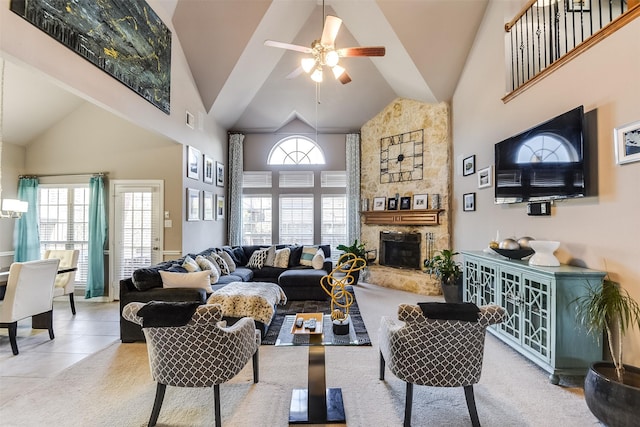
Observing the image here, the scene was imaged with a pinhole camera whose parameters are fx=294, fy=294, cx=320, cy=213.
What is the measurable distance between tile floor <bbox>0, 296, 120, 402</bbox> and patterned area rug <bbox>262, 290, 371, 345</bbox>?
183 cm

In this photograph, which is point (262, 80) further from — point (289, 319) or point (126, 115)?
point (289, 319)

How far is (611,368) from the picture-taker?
2.02 meters

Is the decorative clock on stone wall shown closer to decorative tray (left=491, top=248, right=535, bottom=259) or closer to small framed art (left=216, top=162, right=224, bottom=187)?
decorative tray (left=491, top=248, right=535, bottom=259)

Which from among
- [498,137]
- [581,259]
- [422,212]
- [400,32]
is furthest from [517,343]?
[400,32]

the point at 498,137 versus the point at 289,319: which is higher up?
the point at 498,137

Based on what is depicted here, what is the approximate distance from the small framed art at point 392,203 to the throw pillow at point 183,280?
4153 millimetres

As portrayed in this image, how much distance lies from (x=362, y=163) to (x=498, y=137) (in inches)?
132

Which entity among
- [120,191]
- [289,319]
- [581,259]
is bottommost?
[289,319]

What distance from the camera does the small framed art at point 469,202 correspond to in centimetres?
464

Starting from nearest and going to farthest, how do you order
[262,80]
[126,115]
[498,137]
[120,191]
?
[126,115] < [498,137] < [120,191] < [262,80]

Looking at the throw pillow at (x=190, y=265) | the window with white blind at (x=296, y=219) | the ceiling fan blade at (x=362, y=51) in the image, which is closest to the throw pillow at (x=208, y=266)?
the throw pillow at (x=190, y=265)

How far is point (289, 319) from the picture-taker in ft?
8.71

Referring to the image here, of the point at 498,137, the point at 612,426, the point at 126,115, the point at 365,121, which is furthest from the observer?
the point at 365,121

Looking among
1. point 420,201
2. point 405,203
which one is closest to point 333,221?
point 405,203
